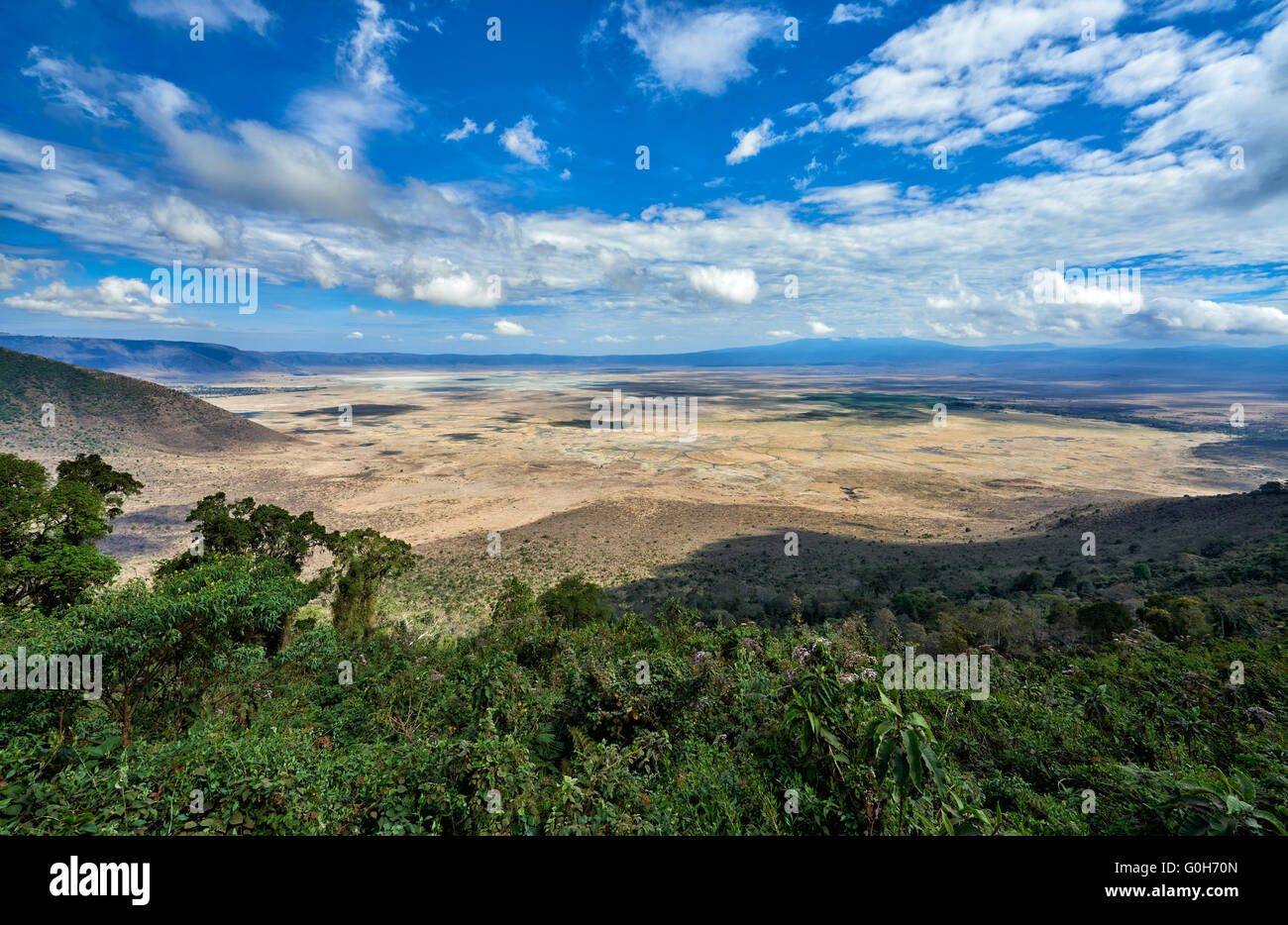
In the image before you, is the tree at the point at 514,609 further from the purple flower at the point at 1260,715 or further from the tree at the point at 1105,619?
the tree at the point at 1105,619

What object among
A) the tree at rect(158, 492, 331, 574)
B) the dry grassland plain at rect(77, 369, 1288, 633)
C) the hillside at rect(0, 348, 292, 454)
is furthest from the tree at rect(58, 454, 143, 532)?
the hillside at rect(0, 348, 292, 454)

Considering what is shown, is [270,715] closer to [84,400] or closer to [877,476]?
[877,476]

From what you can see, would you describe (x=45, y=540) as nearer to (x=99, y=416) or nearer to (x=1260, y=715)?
(x=1260, y=715)

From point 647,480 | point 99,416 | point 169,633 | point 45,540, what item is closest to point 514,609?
point 169,633

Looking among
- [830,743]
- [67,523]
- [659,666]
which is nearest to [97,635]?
[659,666]

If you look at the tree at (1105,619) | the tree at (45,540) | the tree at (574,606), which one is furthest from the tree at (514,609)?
the tree at (1105,619)

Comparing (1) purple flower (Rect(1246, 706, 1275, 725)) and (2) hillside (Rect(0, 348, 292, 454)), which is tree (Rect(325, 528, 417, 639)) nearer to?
(1) purple flower (Rect(1246, 706, 1275, 725))
